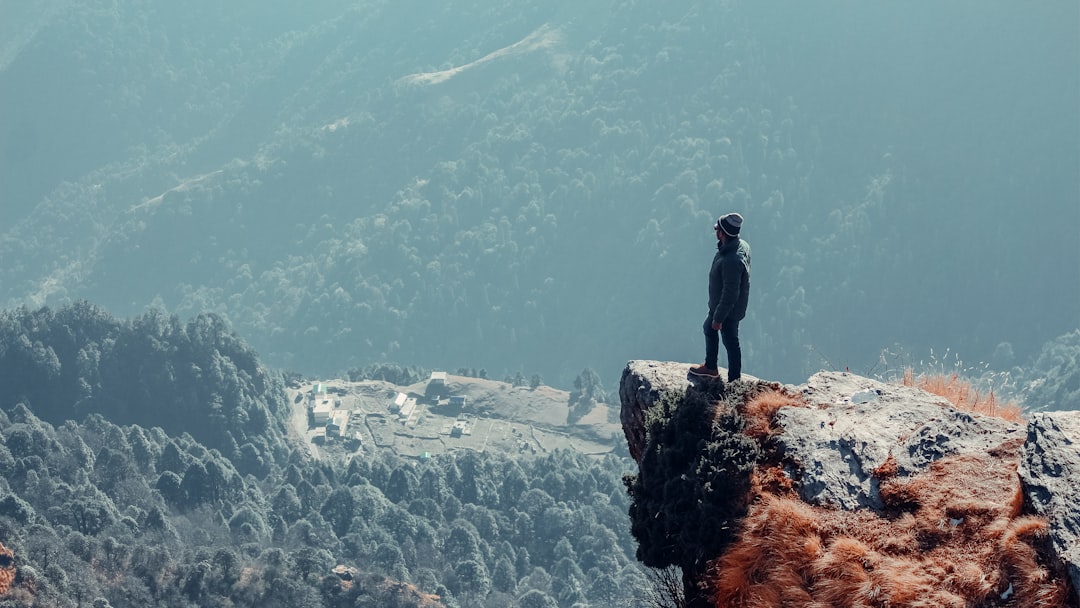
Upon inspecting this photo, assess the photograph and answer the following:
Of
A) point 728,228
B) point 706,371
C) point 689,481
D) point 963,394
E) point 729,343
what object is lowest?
point 689,481

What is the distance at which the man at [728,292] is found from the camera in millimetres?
18250

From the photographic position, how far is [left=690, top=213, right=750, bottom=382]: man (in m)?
18.2

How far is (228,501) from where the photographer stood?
337 ft

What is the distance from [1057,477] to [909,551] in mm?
1911

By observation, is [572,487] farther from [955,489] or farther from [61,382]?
[955,489]

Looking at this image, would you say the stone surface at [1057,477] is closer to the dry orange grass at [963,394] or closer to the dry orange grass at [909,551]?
the dry orange grass at [909,551]

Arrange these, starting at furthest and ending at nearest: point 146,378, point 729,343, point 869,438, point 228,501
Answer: point 146,378 → point 228,501 → point 729,343 → point 869,438

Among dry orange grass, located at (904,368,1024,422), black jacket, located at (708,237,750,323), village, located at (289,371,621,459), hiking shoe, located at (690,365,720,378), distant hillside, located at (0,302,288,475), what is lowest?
village, located at (289,371,621,459)

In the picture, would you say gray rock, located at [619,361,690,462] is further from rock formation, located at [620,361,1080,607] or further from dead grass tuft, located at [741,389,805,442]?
dead grass tuft, located at [741,389,805,442]

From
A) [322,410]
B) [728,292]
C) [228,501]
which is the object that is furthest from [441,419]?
[728,292]

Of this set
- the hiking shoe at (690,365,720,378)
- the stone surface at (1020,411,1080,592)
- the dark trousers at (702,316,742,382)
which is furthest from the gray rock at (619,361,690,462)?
the stone surface at (1020,411,1080,592)

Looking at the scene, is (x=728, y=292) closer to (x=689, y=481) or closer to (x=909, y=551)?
(x=689, y=481)

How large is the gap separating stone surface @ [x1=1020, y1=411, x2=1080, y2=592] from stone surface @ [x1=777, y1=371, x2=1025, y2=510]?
1295mm

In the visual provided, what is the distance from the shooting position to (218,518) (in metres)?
97.8
